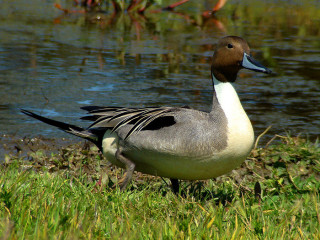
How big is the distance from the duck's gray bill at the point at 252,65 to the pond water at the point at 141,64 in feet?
6.38

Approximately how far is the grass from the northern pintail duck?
0.18 m

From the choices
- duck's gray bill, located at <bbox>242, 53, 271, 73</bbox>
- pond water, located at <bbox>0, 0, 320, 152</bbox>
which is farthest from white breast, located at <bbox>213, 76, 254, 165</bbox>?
pond water, located at <bbox>0, 0, 320, 152</bbox>

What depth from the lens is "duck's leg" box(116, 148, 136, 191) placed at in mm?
3717

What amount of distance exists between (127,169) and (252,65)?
105 centimetres

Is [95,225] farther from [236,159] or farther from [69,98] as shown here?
[69,98]

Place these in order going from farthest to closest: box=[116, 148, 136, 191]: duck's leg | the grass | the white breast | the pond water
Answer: the pond water → box=[116, 148, 136, 191]: duck's leg → the white breast → the grass

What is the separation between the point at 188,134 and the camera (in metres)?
3.58

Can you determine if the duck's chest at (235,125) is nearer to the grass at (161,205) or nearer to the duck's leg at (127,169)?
the grass at (161,205)

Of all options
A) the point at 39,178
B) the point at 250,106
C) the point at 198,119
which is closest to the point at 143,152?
the point at 198,119

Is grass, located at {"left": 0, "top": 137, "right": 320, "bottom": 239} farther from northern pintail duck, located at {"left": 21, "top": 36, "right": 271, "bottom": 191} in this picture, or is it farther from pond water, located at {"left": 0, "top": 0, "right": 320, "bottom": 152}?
pond water, located at {"left": 0, "top": 0, "right": 320, "bottom": 152}

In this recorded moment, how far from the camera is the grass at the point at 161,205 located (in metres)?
2.61

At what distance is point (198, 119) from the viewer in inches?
144

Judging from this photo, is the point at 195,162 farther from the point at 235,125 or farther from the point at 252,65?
the point at 252,65

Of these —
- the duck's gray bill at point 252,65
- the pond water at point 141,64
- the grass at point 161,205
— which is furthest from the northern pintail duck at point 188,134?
the pond water at point 141,64
